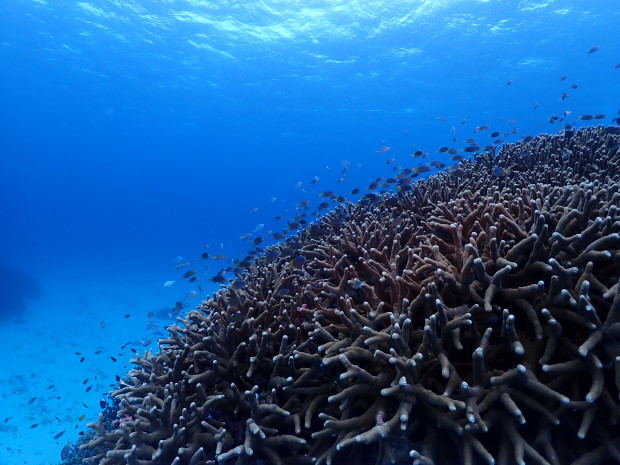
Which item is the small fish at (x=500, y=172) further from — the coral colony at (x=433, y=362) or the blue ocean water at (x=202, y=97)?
the blue ocean water at (x=202, y=97)

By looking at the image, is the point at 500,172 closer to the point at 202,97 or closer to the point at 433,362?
the point at 433,362

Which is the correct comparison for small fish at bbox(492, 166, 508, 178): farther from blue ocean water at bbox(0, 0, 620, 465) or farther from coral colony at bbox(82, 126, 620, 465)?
blue ocean water at bbox(0, 0, 620, 465)

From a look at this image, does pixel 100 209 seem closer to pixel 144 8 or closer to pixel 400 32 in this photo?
pixel 144 8

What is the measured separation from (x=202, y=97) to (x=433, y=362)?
235 ft

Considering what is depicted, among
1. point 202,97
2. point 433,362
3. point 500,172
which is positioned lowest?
point 433,362

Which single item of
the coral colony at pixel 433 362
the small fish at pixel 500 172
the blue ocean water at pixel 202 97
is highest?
the blue ocean water at pixel 202 97

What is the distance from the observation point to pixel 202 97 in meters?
66.2

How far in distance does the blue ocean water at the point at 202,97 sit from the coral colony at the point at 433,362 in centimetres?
722

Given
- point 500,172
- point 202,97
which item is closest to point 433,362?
point 500,172

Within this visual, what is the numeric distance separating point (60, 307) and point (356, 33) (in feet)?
156

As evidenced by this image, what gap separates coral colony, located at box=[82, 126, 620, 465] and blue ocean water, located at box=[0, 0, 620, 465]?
23.7ft

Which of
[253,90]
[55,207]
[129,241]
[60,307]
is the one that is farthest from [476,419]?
[55,207]

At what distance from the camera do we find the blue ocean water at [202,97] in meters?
27.9

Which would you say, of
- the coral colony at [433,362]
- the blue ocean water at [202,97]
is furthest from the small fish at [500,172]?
the blue ocean water at [202,97]
